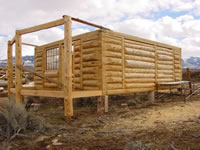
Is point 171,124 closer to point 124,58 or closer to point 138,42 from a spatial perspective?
point 124,58

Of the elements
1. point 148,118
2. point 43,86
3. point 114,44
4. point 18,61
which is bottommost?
point 148,118

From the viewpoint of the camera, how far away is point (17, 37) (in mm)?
8430

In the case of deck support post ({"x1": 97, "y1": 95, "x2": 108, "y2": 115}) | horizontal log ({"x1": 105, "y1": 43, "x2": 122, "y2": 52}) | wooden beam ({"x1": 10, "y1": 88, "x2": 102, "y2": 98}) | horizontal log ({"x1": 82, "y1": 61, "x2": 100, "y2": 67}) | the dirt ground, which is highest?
horizontal log ({"x1": 105, "y1": 43, "x2": 122, "y2": 52})

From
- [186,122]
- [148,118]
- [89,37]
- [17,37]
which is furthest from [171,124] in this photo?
[17,37]

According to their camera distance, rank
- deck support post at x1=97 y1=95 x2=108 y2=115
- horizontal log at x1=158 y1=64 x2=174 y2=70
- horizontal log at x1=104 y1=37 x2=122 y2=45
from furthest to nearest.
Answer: horizontal log at x1=158 y1=64 x2=174 y2=70, horizontal log at x1=104 y1=37 x2=122 y2=45, deck support post at x1=97 y1=95 x2=108 y2=115

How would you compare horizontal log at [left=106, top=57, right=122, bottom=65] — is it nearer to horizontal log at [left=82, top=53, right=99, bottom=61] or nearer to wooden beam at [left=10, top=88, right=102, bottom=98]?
horizontal log at [left=82, top=53, right=99, bottom=61]

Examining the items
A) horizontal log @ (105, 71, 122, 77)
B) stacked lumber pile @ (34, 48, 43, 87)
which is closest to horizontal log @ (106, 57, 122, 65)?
horizontal log @ (105, 71, 122, 77)

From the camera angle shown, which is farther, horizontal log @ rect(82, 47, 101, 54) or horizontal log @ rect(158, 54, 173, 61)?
horizontal log @ rect(158, 54, 173, 61)

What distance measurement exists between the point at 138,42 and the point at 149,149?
23.3 ft

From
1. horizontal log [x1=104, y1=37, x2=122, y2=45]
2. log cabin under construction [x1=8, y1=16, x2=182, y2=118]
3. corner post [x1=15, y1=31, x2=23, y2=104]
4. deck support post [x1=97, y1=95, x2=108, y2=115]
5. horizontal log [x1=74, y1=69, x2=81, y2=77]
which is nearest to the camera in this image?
log cabin under construction [x1=8, y1=16, x2=182, y2=118]

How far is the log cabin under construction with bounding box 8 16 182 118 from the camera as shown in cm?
664

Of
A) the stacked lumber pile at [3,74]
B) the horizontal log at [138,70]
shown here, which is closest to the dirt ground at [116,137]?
the horizontal log at [138,70]

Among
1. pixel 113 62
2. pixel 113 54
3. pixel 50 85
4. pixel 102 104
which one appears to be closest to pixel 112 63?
pixel 113 62

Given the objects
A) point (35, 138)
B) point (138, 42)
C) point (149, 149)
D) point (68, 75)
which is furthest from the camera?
point (138, 42)
